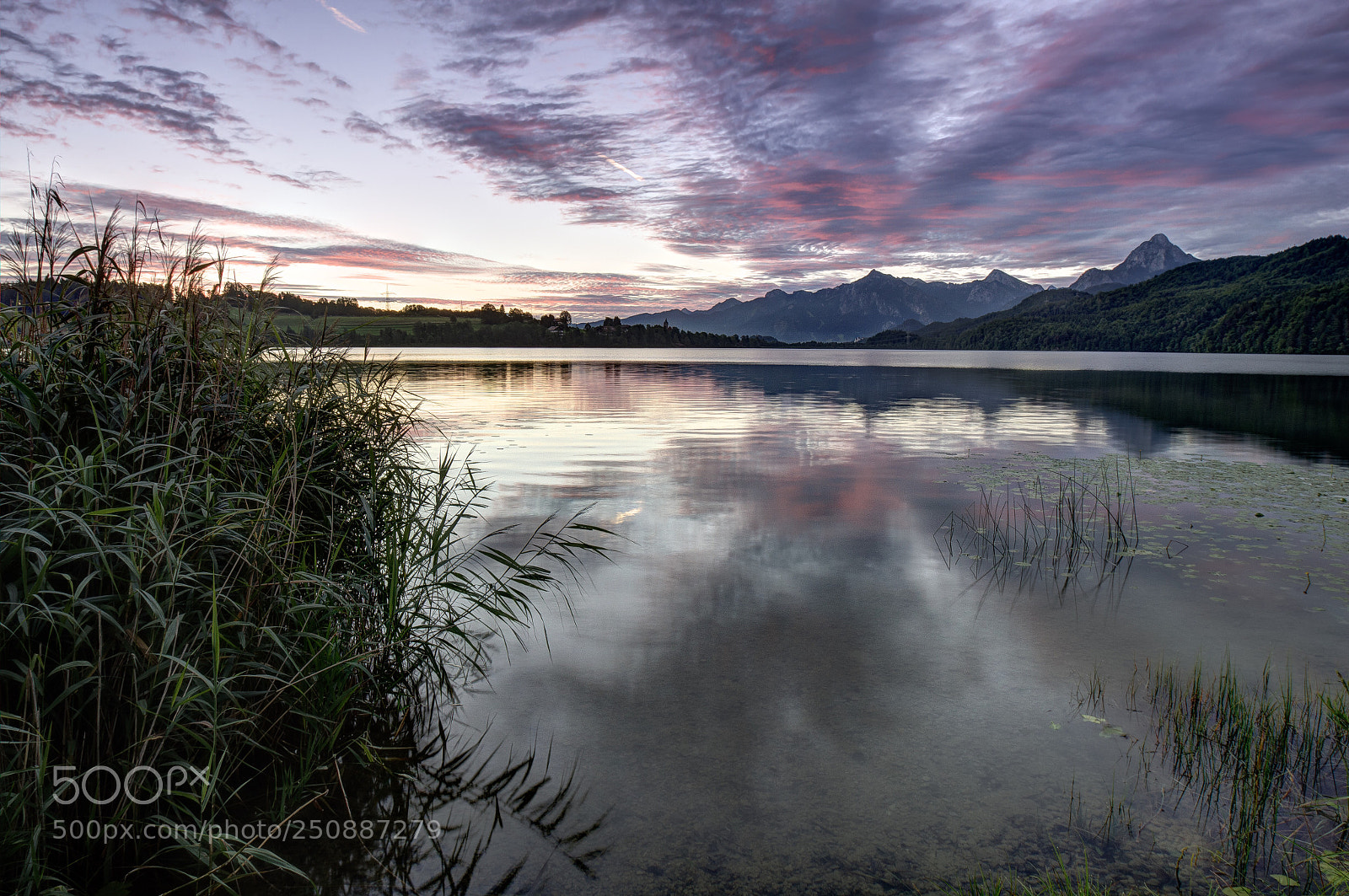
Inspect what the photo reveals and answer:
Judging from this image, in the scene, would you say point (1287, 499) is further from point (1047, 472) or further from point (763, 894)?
point (763, 894)

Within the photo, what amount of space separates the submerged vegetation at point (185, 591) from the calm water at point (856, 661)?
0.81 m

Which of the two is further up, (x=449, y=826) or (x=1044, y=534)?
(x=1044, y=534)

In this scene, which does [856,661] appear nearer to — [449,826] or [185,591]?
[449,826]

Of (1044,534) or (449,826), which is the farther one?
(1044,534)

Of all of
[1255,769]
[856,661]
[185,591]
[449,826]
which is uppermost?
[185,591]

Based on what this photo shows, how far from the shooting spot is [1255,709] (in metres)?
6.57

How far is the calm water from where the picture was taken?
4.90 m

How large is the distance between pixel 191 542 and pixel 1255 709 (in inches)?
376

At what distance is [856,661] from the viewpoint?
783 centimetres

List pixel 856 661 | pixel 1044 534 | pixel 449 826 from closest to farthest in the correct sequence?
1. pixel 449 826
2. pixel 856 661
3. pixel 1044 534

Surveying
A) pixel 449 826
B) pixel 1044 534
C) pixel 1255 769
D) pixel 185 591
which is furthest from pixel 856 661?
pixel 1044 534

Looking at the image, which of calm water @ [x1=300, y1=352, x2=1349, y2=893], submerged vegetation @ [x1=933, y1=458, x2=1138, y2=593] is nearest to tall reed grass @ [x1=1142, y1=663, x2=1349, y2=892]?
calm water @ [x1=300, y1=352, x2=1349, y2=893]

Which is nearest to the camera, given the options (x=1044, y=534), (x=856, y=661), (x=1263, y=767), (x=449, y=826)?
(x=449, y=826)

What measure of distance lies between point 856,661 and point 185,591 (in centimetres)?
646
